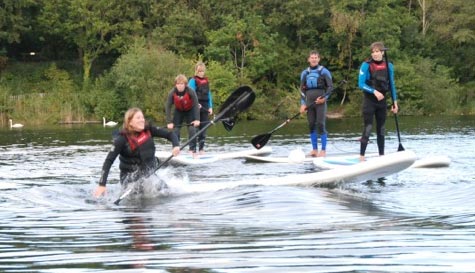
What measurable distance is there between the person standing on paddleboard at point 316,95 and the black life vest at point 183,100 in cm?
222

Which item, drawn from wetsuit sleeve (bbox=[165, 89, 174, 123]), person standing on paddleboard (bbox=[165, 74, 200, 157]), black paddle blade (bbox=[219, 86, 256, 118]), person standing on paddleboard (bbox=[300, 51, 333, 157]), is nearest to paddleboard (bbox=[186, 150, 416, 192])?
black paddle blade (bbox=[219, 86, 256, 118])

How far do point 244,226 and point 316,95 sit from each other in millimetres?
7950

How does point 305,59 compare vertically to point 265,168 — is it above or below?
above

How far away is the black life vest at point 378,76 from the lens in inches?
524

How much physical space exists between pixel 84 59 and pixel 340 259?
5483 centimetres

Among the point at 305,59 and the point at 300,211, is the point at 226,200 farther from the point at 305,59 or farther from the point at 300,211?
the point at 305,59

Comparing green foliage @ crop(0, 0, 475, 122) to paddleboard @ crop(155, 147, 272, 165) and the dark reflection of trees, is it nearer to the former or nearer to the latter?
paddleboard @ crop(155, 147, 272, 165)

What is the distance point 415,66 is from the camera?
56.8 m

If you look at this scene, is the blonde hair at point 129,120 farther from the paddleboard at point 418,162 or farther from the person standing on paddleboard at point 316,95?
the person standing on paddleboard at point 316,95

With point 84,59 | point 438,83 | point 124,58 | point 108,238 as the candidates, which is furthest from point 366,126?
point 84,59

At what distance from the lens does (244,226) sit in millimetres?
7672

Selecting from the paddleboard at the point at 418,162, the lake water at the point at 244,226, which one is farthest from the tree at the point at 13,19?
the paddleboard at the point at 418,162

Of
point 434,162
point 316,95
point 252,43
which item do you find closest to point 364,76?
point 434,162

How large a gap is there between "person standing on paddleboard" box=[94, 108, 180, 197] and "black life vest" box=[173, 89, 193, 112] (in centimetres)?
487
